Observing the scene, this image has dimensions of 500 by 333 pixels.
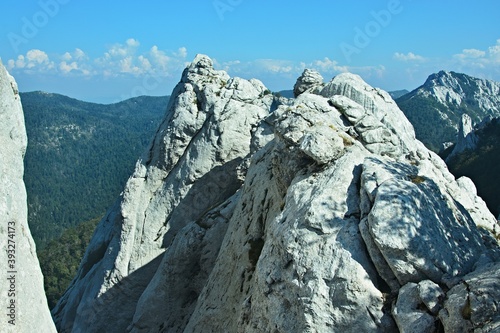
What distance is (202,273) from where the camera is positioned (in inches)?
1261

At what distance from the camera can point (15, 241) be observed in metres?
16.5

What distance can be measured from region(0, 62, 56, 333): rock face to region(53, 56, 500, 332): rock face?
8456mm

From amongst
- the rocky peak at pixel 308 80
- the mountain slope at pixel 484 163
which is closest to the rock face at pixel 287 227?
the rocky peak at pixel 308 80

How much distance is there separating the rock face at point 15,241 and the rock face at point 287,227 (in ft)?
27.7

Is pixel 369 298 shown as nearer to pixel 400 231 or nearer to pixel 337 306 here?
pixel 337 306

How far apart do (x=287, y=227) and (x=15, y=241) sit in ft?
34.6

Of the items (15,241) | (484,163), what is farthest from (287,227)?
(484,163)

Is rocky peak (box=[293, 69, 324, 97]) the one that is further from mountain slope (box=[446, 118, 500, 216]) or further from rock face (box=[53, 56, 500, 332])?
mountain slope (box=[446, 118, 500, 216])

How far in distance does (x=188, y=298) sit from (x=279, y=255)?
17.3 m

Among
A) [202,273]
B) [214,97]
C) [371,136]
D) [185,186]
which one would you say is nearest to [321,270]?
[371,136]

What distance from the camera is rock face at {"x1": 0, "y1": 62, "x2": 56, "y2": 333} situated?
616 inches

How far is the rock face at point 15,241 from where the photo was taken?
15.6 m

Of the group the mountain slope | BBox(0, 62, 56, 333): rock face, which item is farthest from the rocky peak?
the mountain slope

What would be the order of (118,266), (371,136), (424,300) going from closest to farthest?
(424,300) < (371,136) < (118,266)
